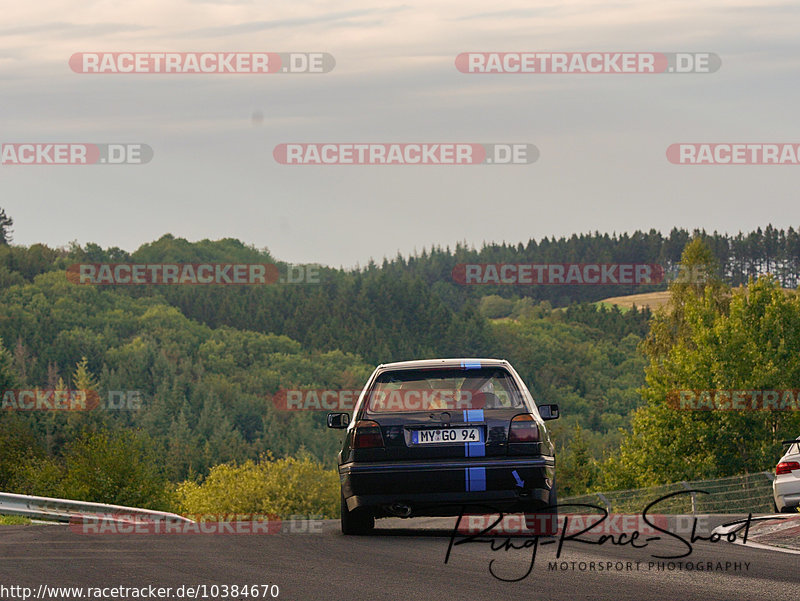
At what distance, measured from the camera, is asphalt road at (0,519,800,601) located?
7797 millimetres

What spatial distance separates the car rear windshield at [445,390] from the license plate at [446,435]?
0.40 m

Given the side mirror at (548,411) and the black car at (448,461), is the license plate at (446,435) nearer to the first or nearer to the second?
the black car at (448,461)

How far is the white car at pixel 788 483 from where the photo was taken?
14.7 m

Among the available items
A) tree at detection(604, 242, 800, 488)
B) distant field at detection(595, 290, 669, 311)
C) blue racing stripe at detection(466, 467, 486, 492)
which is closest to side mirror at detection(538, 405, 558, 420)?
blue racing stripe at detection(466, 467, 486, 492)

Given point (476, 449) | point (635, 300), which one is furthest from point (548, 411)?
point (635, 300)

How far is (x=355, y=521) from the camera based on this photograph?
38.0 ft

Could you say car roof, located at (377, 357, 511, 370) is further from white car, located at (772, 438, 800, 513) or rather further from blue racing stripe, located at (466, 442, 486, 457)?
white car, located at (772, 438, 800, 513)

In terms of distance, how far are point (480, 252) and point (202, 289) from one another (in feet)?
147

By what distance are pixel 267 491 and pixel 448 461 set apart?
70905mm

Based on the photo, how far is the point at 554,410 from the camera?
12.0 m

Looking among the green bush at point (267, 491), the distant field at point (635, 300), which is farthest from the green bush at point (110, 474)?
the distant field at point (635, 300)

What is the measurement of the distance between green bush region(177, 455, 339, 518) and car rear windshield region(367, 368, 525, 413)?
213 feet

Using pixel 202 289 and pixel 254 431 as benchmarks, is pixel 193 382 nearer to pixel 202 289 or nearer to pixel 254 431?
pixel 254 431

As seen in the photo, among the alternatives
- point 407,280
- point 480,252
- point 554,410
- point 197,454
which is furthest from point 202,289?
point 554,410
